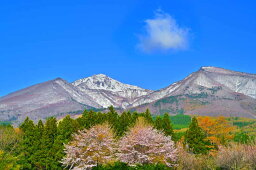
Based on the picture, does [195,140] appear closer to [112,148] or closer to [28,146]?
[112,148]

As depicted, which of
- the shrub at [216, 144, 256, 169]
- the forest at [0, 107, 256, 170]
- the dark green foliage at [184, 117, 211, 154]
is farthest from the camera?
the dark green foliage at [184, 117, 211, 154]

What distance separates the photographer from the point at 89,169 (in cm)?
3438

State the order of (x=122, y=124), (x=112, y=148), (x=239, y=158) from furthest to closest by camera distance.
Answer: (x=122, y=124) < (x=112, y=148) < (x=239, y=158)

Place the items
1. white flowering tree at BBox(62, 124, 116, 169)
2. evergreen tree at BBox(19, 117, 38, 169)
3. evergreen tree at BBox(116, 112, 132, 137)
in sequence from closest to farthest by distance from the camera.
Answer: white flowering tree at BBox(62, 124, 116, 169)
evergreen tree at BBox(19, 117, 38, 169)
evergreen tree at BBox(116, 112, 132, 137)

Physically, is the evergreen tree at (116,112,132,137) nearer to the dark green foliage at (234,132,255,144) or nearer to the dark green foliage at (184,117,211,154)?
the dark green foliage at (184,117,211,154)

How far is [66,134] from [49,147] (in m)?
3.16

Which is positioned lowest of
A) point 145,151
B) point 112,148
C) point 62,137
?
point 145,151

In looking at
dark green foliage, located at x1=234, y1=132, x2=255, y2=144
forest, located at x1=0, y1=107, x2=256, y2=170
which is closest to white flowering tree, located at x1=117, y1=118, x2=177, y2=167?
forest, located at x1=0, y1=107, x2=256, y2=170

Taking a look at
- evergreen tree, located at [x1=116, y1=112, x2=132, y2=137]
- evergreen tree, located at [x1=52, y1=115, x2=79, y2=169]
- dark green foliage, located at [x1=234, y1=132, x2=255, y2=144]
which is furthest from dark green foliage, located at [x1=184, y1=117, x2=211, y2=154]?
evergreen tree, located at [x1=52, y1=115, x2=79, y2=169]

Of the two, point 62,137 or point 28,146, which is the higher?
point 62,137

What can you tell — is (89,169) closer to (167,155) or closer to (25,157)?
(167,155)

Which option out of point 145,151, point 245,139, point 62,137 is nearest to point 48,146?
point 62,137

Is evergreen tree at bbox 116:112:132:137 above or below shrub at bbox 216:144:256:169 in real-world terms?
above

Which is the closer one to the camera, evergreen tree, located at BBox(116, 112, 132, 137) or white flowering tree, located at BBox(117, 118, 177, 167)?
white flowering tree, located at BBox(117, 118, 177, 167)
